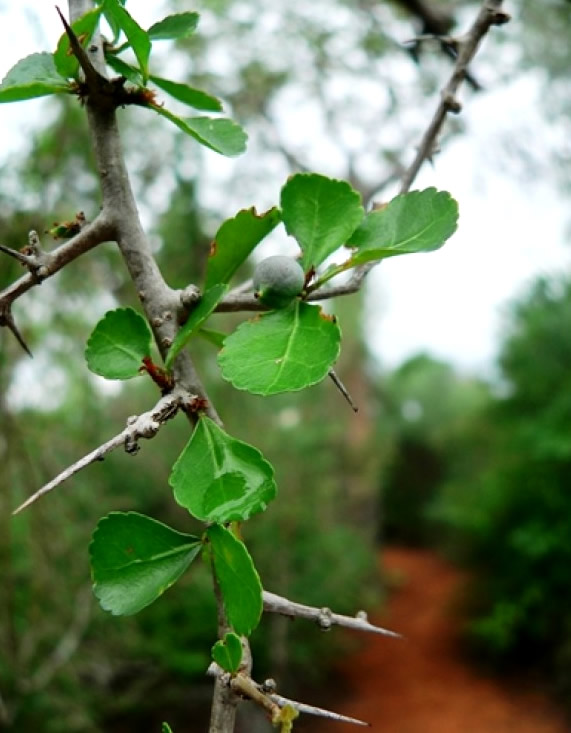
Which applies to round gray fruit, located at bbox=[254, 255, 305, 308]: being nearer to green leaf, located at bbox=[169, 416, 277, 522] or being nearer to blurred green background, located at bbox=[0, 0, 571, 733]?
green leaf, located at bbox=[169, 416, 277, 522]

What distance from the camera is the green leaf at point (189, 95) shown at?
1.29 ft

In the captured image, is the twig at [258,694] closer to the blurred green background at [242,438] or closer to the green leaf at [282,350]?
the green leaf at [282,350]

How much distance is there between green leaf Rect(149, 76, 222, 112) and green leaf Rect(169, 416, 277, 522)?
18 cm

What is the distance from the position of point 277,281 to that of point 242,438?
3115 mm

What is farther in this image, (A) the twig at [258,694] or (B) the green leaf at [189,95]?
(B) the green leaf at [189,95]

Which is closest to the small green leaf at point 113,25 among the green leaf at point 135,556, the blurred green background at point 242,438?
the green leaf at point 135,556

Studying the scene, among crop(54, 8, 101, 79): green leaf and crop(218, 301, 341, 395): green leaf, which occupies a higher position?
crop(54, 8, 101, 79): green leaf

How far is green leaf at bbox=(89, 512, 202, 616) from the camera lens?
323 millimetres

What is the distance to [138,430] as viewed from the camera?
295mm

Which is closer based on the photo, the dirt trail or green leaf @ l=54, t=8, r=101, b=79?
green leaf @ l=54, t=8, r=101, b=79

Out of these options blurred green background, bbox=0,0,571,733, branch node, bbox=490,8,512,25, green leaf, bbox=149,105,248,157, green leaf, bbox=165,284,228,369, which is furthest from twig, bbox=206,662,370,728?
blurred green background, bbox=0,0,571,733

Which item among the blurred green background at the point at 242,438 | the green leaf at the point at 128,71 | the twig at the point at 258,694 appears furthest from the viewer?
the blurred green background at the point at 242,438

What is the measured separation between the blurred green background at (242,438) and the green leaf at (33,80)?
41.2 inches

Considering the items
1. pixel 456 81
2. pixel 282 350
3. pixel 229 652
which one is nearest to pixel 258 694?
pixel 229 652
